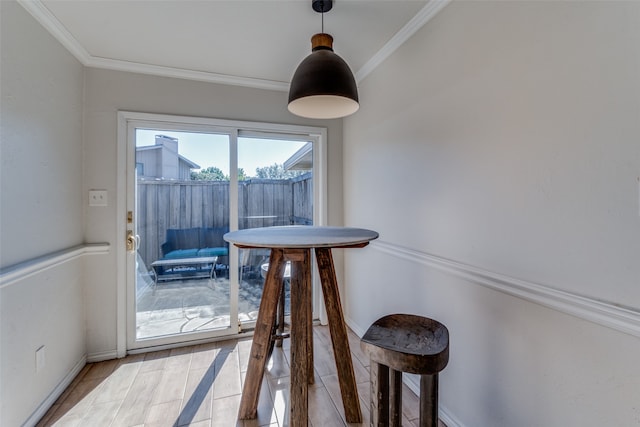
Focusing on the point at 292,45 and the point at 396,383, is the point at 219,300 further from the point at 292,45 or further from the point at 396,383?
the point at 292,45

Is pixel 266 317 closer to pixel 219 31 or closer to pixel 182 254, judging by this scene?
pixel 182 254

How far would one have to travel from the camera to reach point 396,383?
114 cm

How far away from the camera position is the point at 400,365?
3.45 feet

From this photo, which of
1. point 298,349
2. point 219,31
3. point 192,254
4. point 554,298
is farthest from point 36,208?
point 554,298

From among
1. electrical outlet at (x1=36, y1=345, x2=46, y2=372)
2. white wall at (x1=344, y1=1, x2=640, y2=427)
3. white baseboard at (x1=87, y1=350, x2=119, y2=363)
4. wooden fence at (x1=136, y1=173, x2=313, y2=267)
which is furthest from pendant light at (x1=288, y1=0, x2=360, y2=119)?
white baseboard at (x1=87, y1=350, x2=119, y2=363)

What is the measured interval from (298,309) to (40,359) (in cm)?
162

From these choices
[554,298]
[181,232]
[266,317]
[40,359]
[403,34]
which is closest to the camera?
[554,298]

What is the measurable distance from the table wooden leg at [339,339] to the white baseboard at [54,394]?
1744mm

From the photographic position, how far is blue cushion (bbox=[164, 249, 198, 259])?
2508 millimetres

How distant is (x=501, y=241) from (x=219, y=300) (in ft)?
7.70

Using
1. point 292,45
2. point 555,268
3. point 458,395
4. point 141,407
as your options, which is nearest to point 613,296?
point 555,268

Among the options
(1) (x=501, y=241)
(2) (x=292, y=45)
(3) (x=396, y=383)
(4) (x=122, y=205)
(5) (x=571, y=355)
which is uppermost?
(2) (x=292, y=45)

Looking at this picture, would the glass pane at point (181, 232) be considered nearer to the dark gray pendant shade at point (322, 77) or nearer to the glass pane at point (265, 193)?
the glass pane at point (265, 193)

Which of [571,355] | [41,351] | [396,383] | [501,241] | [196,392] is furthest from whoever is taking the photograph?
[196,392]
